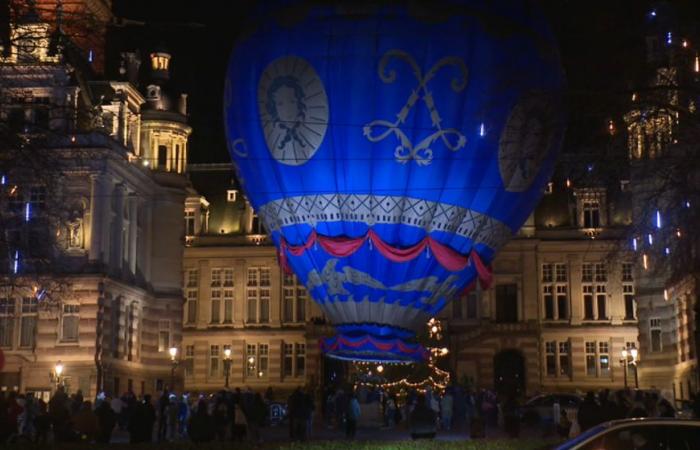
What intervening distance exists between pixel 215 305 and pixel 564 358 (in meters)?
19.1

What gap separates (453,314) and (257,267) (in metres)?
11.3

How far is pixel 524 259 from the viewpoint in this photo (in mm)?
61469

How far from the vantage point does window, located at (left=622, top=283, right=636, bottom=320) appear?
6172 centimetres

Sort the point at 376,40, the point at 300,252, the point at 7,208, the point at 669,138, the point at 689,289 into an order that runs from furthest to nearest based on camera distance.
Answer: the point at 689,289, the point at 300,252, the point at 376,40, the point at 7,208, the point at 669,138

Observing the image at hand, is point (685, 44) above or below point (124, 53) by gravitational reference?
below

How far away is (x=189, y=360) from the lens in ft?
209

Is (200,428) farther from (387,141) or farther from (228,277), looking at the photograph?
(228,277)

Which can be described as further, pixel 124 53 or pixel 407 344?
pixel 124 53

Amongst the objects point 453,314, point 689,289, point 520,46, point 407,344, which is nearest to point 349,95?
point 520,46

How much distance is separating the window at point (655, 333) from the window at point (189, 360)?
26052 mm

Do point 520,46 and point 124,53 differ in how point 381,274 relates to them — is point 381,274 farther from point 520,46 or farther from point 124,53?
point 124,53

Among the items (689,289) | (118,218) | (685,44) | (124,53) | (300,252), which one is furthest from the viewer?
(124,53)

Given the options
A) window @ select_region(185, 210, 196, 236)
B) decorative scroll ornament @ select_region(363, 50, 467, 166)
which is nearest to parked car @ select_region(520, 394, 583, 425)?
decorative scroll ornament @ select_region(363, 50, 467, 166)

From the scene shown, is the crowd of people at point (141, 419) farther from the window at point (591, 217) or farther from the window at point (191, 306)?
the window at point (591, 217)
